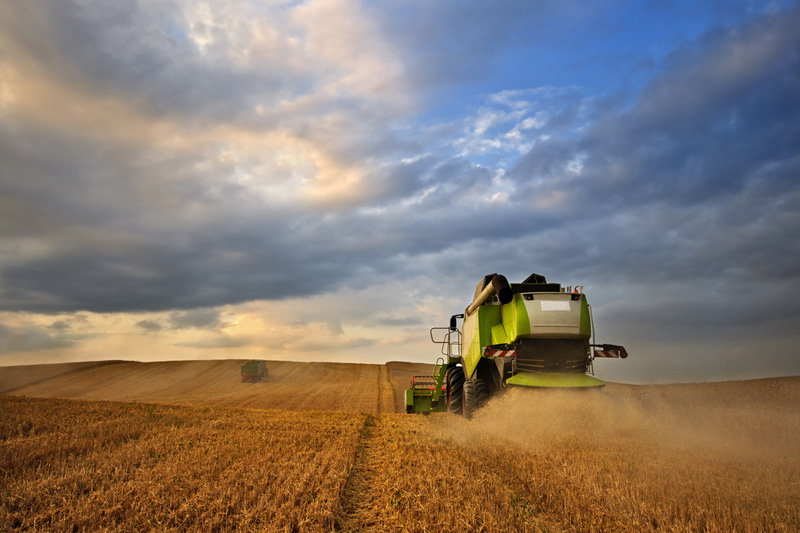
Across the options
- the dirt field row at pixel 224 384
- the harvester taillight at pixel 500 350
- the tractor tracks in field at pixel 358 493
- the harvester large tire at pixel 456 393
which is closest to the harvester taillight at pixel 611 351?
the harvester taillight at pixel 500 350

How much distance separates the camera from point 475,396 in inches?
462

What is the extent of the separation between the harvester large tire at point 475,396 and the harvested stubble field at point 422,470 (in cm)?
43

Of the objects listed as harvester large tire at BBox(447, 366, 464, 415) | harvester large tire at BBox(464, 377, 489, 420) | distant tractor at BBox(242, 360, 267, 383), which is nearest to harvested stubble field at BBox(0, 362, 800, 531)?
harvester large tire at BBox(464, 377, 489, 420)

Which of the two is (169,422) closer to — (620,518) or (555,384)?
(555,384)

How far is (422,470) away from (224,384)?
33.0m

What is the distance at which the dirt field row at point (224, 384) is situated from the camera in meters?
25.1

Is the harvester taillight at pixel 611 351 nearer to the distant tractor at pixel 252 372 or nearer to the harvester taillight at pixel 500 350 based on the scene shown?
the harvester taillight at pixel 500 350

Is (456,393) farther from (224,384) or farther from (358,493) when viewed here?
(224,384)

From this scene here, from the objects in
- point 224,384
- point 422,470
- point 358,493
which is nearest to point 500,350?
point 422,470

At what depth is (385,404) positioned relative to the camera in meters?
24.1

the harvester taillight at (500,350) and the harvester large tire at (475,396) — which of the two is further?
the harvester large tire at (475,396)

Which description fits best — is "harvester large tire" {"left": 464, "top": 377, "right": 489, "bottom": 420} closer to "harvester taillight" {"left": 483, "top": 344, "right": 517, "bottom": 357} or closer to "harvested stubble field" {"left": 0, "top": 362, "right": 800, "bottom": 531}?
"harvested stubble field" {"left": 0, "top": 362, "right": 800, "bottom": 531}

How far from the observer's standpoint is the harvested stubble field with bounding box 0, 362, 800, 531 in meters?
4.65

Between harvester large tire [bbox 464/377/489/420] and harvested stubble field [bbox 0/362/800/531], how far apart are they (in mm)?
428
